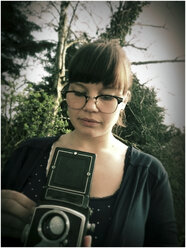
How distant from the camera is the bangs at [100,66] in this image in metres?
0.85

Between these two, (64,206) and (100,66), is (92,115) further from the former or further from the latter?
(64,206)

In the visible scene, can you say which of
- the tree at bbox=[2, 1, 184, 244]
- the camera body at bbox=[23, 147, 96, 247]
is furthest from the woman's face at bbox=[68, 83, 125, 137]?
the tree at bbox=[2, 1, 184, 244]

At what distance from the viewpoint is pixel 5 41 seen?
1256 mm

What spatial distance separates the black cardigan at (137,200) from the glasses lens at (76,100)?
0.26m

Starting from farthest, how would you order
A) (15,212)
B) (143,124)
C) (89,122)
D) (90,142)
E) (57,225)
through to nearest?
(143,124) → (90,142) → (89,122) → (15,212) → (57,225)

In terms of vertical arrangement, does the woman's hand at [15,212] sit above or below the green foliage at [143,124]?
below

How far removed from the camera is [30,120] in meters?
1.29

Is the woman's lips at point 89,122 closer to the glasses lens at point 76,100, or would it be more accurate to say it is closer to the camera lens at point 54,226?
the glasses lens at point 76,100

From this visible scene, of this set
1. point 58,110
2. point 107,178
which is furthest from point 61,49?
point 107,178

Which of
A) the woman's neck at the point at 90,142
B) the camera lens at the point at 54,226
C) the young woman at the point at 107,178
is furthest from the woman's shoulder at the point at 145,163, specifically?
the camera lens at the point at 54,226

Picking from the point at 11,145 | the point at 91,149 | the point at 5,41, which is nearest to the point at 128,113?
the point at 91,149

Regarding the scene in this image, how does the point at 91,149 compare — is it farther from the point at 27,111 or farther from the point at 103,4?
the point at 103,4

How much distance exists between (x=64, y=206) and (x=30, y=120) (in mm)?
733

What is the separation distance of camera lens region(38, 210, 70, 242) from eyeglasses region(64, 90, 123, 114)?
1.48 feet
